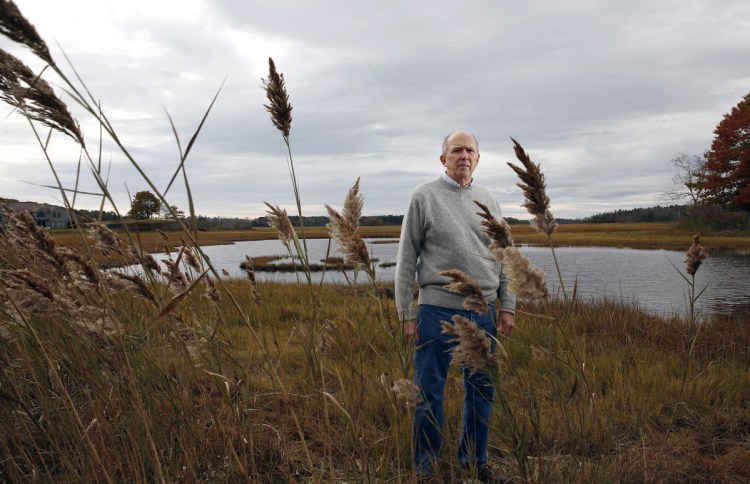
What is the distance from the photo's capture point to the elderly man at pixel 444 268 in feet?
10.3

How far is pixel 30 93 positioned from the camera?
135 cm

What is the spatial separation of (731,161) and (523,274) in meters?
49.7

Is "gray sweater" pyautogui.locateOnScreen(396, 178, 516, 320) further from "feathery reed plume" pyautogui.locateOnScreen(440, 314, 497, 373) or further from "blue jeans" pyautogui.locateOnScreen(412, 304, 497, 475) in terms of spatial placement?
"feathery reed plume" pyautogui.locateOnScreen(440, 314, 497, 373)

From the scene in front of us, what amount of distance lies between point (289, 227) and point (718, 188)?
5061 centimetres

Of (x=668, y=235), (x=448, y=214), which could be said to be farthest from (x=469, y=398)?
(x=668, y=235)

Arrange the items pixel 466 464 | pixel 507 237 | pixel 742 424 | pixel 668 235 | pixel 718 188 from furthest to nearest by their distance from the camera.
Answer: pixel 668 235 → pixel 718 188 → pixel 742 424 → pixel 466 464 → pixel 507 237

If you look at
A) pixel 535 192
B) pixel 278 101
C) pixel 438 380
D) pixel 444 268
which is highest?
pixel 278 101

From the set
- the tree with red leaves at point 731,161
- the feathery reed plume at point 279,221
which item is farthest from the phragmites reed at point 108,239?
the tree with red leaves at point 731,161

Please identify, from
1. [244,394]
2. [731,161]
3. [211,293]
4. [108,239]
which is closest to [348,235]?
[244,394]

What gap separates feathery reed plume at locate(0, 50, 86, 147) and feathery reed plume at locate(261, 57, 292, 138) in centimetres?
73

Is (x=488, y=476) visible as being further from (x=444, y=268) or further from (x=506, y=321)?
(x=444, y=268)

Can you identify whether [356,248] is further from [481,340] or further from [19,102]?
[19,102]

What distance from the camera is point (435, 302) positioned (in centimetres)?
319

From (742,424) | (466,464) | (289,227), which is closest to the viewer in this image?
(289,227)
